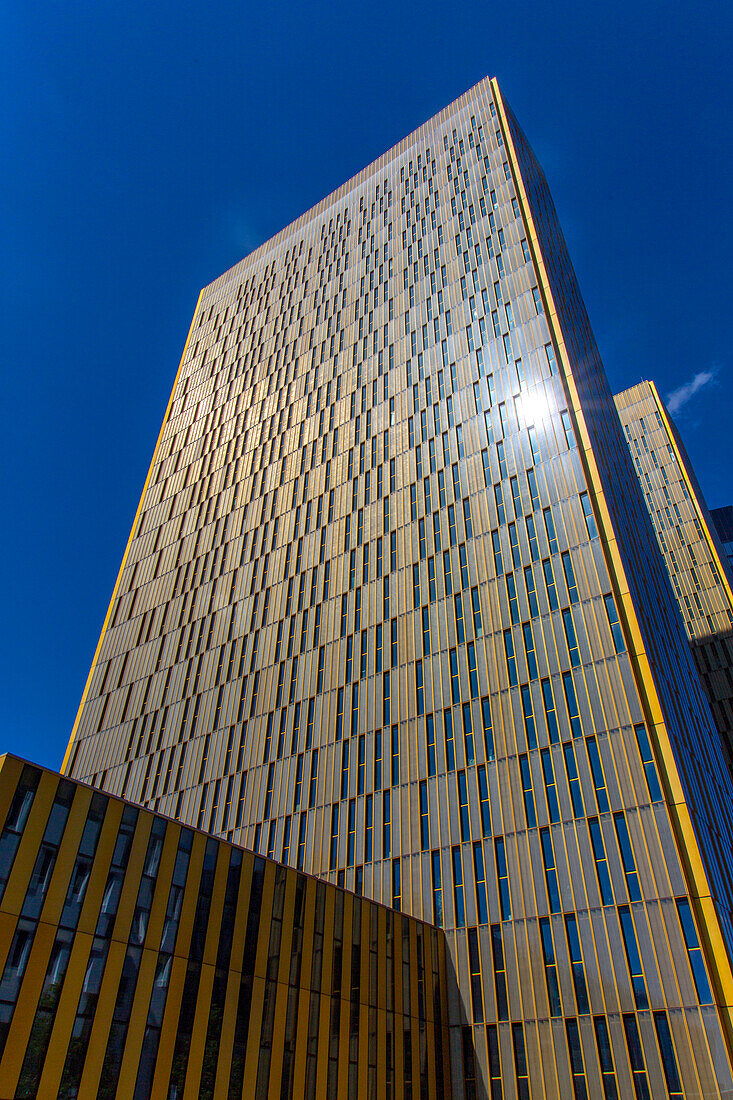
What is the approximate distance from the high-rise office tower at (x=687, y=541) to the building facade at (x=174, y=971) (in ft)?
192

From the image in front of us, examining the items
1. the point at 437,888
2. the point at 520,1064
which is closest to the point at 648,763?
the point at 437,888

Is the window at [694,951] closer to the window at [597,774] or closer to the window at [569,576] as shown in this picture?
the window at [597,774]

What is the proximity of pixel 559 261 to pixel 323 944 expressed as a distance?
182ft

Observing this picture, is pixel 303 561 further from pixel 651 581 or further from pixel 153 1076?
pixel 153 1076

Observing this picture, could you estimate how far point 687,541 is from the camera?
286 ft

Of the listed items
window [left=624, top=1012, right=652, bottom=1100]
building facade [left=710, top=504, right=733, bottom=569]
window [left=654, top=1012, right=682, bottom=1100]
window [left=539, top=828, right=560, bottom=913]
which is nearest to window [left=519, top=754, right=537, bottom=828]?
window [left=539, top=828, right=560, bottom=913]

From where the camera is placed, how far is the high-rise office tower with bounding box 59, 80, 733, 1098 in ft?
100

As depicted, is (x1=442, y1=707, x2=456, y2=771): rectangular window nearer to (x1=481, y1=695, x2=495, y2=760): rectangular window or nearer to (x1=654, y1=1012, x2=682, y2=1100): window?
(x1=481, y1=695, x2=495, y2=760): rectangular window

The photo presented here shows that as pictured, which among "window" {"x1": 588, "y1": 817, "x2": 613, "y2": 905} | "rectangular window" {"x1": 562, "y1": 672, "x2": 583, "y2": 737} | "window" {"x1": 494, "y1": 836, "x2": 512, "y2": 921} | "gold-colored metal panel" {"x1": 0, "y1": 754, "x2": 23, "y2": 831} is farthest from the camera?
"rectangular window" {"x1": 562, "y1": 672, "x2": 583, "y2": 737}

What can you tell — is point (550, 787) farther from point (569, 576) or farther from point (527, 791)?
point (569, 576)

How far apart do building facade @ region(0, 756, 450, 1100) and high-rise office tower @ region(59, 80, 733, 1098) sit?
622 cm

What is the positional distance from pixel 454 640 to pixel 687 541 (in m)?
55.4

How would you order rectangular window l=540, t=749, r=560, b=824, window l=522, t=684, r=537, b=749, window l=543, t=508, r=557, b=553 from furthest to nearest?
1. window l=543, t=508, r=557, b=553
2. window l=522, t=684, r=537, b=749
3. rectangular window l=540, t=749, r=560, b=824

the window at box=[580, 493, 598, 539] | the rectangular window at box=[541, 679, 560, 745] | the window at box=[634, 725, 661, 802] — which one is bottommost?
the window at box=[634, 725, 661, 802]
